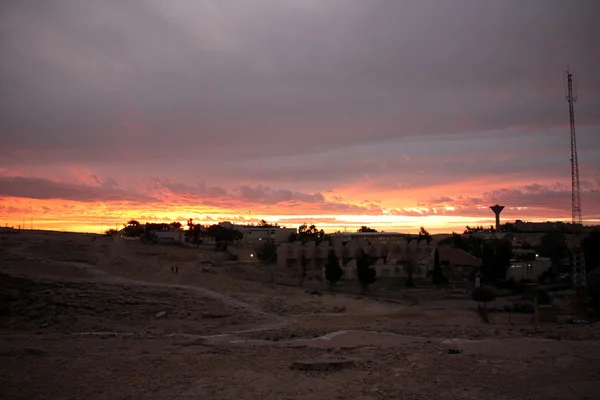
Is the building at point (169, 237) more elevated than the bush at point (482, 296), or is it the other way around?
the building at point (169, 237)

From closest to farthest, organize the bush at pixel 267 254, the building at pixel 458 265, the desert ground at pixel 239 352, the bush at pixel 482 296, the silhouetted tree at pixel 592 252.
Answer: the desert ground at pixel 239 352
the bush at pixel 482 296
the silhouetted tree at pixel 592 252
the building at pixel 458 265
the bush at pixel 267 254

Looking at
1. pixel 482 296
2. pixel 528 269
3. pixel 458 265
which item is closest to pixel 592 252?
pixel 528 269

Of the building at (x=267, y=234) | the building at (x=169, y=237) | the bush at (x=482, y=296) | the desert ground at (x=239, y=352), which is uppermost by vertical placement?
the building at (x=267, y=234)

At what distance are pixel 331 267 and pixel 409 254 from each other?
15.7 metres

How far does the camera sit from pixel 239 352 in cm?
1420

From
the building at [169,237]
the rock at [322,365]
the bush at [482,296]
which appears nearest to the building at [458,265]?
the bush at [482,296]

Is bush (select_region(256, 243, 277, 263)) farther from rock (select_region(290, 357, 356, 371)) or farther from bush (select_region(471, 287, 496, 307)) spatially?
rock (select_region(290, 357, 356, 371))

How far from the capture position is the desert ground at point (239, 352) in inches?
412

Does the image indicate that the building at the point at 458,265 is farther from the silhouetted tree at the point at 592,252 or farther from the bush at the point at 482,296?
the bush at the point at 482,296

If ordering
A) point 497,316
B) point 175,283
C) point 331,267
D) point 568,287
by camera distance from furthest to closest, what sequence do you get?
point 568,287 → point 331,267 → point 175,283 → point 497,316

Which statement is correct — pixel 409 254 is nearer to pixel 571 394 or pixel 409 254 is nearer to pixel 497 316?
pixel 497 316

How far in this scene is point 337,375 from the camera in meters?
11.4

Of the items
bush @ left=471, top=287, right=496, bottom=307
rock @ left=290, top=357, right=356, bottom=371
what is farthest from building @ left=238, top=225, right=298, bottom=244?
rock @ left=290, top=357, right=356, bottom=371

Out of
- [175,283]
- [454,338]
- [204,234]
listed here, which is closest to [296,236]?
[204,234]
